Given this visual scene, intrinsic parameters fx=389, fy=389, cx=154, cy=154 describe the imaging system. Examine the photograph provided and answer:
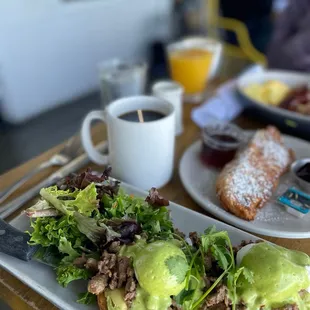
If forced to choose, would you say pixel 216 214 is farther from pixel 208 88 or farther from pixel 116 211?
pixel 208 88

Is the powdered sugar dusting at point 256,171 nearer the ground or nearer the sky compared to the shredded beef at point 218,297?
nearer the ground

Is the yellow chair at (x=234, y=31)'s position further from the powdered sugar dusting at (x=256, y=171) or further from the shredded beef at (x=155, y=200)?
the shredded beef at (x=155, y=200)

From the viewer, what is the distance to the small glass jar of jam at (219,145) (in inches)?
37.0

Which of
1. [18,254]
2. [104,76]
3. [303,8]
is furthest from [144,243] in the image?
[303,8]

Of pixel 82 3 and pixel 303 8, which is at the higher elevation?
pixel 303 8

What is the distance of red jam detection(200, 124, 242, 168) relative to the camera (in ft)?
3.08

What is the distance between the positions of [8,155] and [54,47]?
83cm

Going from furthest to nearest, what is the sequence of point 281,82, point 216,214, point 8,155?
point 8,155, point 281,82, point 216,214

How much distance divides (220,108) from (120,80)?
12.4 inches

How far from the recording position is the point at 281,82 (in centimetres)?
132

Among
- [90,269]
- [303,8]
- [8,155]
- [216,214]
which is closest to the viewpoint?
[90,269]

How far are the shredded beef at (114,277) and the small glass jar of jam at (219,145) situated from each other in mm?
437

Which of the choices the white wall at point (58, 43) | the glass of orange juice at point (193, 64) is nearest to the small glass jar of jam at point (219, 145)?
the glass of orange juice at point (193, 64)

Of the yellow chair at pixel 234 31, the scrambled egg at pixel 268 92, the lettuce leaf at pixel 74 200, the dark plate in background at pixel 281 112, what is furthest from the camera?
the yellow chair at pixel 234 31
